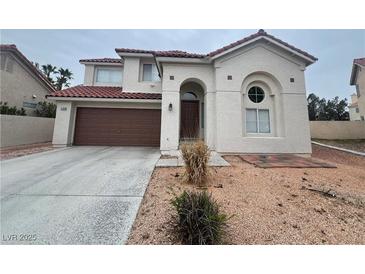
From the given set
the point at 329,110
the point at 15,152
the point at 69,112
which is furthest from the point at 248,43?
the point at 329,110

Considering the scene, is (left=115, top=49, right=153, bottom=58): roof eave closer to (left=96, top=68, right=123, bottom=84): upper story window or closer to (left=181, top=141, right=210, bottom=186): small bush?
(left=96, top=68, right=123, bottom=84): upper story window

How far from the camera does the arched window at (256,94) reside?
351 inches

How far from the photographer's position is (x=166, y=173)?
202 inches

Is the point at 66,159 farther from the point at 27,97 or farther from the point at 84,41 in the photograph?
the point at 27,97

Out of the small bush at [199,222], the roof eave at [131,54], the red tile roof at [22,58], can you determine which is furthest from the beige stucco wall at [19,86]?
the small bush at [199,222]

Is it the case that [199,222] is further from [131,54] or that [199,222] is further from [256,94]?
[131,54]

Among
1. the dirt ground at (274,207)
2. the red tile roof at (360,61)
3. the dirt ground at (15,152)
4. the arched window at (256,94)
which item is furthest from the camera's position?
the red tile roof at (360,61)

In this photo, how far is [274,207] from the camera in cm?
313

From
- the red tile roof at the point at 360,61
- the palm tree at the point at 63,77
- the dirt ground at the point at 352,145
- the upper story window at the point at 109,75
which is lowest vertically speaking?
the dirt ground at the point at 352,145

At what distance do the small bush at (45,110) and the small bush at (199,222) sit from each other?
16.6 metres

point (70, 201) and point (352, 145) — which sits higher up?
point (352, 145)

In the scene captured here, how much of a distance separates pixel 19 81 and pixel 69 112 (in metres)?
7.16

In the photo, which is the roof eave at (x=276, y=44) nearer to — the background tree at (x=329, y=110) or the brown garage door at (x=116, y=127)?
the brown garage door at (x=116, y=127)
